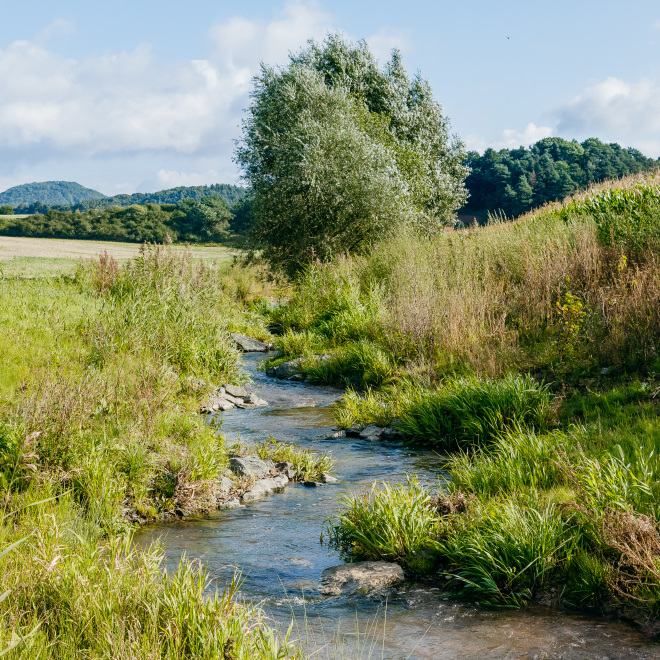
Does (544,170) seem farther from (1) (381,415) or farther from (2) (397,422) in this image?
(2) (397,422)

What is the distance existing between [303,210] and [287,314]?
480 cm

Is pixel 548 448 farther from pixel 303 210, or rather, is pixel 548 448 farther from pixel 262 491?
pixel 303 210

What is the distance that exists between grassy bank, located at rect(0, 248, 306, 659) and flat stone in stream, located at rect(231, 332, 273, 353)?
2.52 m

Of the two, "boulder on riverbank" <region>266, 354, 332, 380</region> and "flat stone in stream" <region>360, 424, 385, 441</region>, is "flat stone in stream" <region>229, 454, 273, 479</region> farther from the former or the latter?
"boulder on riverbank" <region>266, 354, 332, 380</region>

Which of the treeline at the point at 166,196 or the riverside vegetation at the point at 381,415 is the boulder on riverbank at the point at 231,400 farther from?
the treeline at the point at 166,196

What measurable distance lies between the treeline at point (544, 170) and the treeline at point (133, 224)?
2623cm

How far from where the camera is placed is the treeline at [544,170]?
179 ft

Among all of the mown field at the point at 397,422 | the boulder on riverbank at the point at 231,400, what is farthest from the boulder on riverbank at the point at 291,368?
the boulder on riverbank at the point at 231,400

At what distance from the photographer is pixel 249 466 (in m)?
7.18

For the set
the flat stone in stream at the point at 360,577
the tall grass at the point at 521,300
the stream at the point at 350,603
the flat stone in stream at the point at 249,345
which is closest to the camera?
the stream at the point at 350,603

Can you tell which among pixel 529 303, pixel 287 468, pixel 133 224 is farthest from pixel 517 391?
pixel 133 224

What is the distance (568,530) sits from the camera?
470 centimetres

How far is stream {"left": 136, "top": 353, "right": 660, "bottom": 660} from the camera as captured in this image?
12.7 feet

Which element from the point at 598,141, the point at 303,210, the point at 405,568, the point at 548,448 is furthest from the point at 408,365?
the point at 598,141
